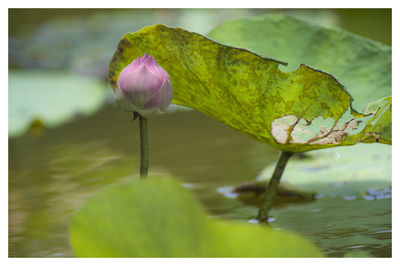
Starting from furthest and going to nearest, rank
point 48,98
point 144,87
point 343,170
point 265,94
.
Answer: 1. point 48,98
2. point 343,170
3. point 265,94
4. point 144,87

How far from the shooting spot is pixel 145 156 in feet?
1.66

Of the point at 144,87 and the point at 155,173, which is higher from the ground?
the point at 144,87

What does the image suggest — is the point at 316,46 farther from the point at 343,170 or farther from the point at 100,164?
the point at 100,164

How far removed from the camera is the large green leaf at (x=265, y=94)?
0.55 meters

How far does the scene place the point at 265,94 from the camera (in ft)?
1.89

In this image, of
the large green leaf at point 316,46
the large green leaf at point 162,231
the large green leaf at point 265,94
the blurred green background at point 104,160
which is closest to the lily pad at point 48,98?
the blurred green background at point 104,160

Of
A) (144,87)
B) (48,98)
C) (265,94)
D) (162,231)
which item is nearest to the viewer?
(162,231)

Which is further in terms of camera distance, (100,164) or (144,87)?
(100,164)

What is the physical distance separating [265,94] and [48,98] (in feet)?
3.61

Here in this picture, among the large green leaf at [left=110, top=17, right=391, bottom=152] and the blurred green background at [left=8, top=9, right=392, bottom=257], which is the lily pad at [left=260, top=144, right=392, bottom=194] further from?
the large green leaf at [left=110, top=17, right=391, bottom=152]

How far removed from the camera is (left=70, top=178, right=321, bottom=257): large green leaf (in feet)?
0.89

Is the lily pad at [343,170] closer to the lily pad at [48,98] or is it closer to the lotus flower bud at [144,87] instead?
the lotus flower bud at [144,87]

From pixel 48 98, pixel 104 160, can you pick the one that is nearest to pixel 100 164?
pixel 104 160

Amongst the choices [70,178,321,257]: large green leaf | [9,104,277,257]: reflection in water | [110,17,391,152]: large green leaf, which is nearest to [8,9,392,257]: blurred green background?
[9,104,277,257]: reflection in water
